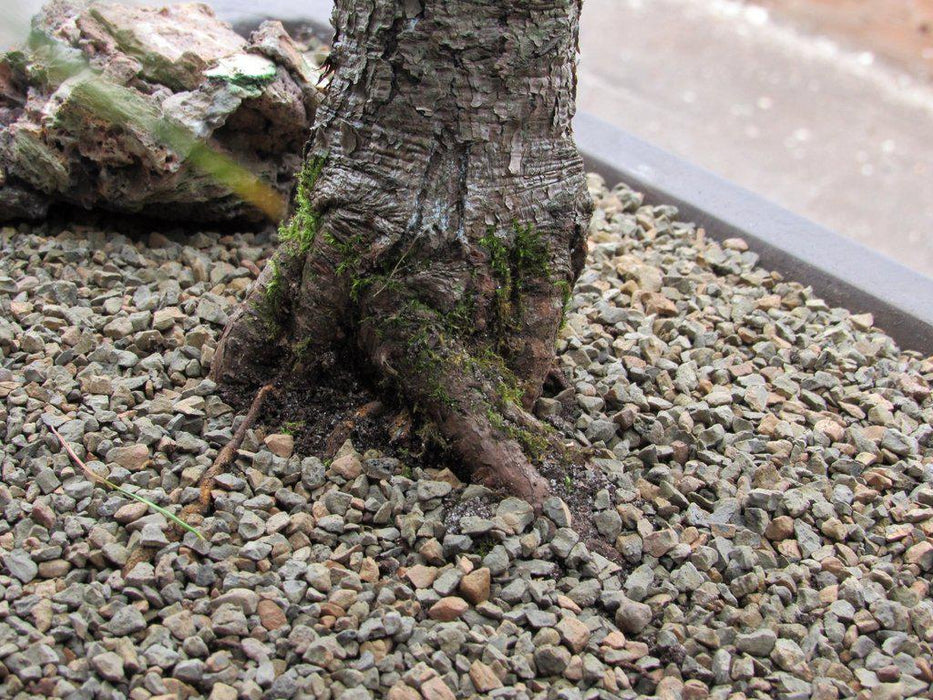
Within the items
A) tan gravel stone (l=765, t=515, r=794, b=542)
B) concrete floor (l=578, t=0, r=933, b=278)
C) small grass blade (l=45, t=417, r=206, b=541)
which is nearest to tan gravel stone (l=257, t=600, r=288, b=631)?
small grass blade (l=45, t=417, r=206, b=541)

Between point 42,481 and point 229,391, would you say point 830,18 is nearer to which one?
point 229,391

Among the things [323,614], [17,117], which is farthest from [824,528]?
[17,117]

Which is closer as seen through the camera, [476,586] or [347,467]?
[476,586]

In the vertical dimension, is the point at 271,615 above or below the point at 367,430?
below

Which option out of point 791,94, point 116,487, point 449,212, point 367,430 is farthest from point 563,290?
point 791,94

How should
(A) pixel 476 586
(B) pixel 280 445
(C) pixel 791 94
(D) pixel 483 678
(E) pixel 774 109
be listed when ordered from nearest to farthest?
(D) pixel 483 678 → (A) pixel 476 586 → (B) pixel 280 445 → (E) pixel 774 109 → (C) pixel 791 94

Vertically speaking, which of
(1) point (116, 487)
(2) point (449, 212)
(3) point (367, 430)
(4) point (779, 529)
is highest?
(2) point (449, 212)

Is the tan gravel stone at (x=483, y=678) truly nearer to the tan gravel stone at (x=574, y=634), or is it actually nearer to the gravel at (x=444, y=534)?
the gravel at (x=444, y=534)

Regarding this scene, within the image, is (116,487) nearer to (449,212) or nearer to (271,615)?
(271,615)
